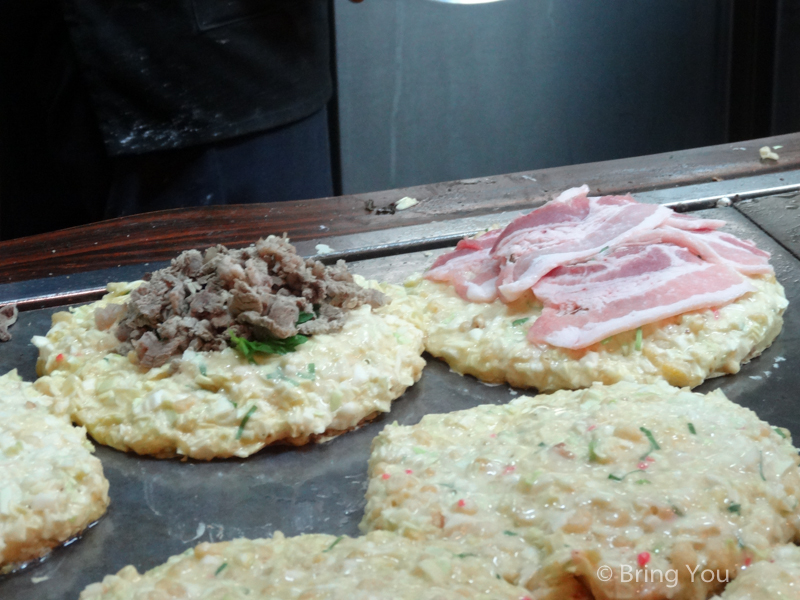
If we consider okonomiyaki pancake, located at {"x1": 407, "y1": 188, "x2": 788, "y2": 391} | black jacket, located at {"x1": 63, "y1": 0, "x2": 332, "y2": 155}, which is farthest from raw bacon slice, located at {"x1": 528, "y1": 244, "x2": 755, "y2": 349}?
black jacket, located at {"x1": 63, "y1": 0, "x2": 332, "y2": 155}

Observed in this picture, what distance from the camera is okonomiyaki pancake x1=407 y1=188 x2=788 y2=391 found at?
6.63 ft

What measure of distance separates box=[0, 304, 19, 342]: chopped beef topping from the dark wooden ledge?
0.25 m

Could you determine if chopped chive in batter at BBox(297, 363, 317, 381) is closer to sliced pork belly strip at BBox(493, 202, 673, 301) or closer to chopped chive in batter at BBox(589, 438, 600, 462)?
sliced pork belly strip at BBox(493, 202, 673, 301)

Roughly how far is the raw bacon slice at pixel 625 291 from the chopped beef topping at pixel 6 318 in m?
1.54

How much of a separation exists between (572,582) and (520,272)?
1.10m

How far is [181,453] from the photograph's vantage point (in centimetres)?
188

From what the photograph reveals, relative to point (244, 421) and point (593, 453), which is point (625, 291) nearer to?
point (593, 453)

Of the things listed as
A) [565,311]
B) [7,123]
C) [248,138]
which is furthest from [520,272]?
[7,123]

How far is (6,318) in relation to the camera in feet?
7.96

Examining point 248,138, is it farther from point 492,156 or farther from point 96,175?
point 492,156

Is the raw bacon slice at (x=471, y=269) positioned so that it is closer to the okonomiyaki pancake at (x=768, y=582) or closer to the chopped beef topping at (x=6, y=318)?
the okonomiyaki pancake at (x=768, y=582)

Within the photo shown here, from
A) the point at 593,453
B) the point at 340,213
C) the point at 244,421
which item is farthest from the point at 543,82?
the point at 593,453

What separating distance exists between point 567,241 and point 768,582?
4.22 ft

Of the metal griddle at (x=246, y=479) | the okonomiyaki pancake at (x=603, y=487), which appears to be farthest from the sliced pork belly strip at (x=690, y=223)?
the okonomiyaki pancake at (x=603, y=487)
